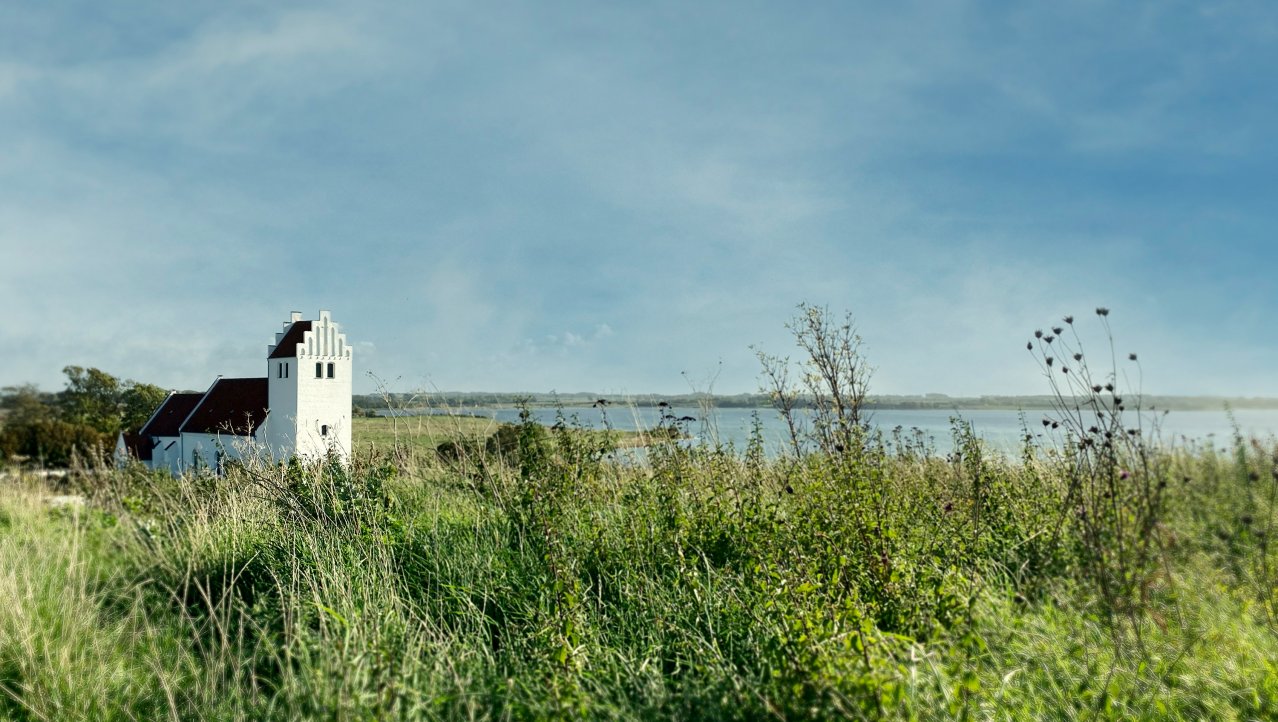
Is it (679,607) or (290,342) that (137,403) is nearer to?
(290,342)

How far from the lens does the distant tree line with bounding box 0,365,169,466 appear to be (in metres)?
10.1

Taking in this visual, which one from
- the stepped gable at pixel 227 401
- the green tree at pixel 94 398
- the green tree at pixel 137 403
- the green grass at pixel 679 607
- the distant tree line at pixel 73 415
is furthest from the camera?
the green tree at pixel 137 403

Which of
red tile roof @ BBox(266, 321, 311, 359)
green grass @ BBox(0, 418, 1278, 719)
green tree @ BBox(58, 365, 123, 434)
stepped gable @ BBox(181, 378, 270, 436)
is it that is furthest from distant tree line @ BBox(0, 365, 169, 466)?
red tile roof @ BBox(266, 321, 311, 359)

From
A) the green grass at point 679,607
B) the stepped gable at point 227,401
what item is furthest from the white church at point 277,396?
the green grass at point 679,607

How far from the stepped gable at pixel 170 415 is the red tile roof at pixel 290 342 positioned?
3.99 m

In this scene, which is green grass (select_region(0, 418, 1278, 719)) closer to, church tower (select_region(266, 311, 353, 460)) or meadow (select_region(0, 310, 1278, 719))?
meadow (select_region(0, 310, 1278, 719))

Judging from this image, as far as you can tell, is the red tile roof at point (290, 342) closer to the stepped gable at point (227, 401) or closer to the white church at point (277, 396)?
the white church at point (277, 396)

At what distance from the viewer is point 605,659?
3643mm

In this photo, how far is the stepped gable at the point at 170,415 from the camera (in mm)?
33906

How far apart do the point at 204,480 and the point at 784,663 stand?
8.27m

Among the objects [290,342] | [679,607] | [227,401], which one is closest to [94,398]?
[227,401]

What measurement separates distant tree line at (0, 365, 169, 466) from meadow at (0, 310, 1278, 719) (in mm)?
4975

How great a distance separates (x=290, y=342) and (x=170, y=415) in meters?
6.58

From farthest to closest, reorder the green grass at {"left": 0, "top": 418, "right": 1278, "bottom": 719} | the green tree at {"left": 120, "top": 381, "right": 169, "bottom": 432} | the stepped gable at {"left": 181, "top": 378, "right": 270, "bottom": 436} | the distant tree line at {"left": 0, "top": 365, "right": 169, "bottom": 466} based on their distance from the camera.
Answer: the green tree at {"left": 120, "top": 381, "right": 169, "bottom": 432} → the stepped gable at {"left": 181, "top": 378, "right": 270, "bottom": 436} → the distant tree line at {"left": 0, "top": 365, "right": 169, "bottom": 466} → the green grass at {"left": 0, "top": 418, "right": 1278, "bottom": 719}
